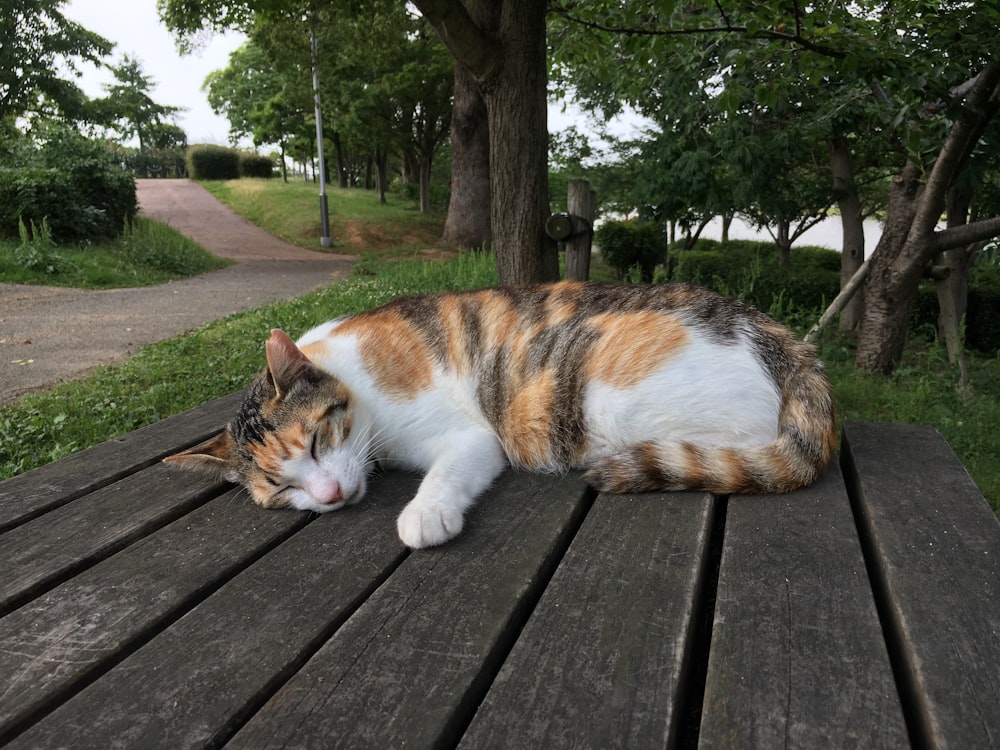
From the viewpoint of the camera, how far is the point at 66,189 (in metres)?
13.1

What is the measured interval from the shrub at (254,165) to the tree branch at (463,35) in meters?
40.1

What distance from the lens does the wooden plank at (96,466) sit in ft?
5.80

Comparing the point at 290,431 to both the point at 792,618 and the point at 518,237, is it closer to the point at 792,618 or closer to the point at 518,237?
the point at 792,618

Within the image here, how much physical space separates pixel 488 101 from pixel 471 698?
4684 millimetres

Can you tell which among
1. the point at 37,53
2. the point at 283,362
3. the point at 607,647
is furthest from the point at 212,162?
the point at 607,647

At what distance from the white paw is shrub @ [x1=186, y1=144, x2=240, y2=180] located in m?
43.2

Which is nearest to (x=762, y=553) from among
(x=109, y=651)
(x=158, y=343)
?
(x=109, y=651)

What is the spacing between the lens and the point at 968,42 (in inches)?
176

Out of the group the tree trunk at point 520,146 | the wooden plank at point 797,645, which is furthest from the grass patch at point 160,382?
the wooden plank at point 797,645

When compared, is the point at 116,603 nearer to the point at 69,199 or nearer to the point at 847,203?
the point at 847,203

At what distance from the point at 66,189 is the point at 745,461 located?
14966 millimetres

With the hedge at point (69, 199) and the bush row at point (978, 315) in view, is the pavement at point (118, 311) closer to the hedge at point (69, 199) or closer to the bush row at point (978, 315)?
the hedge at point (69, 199)

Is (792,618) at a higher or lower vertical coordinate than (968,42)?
lower

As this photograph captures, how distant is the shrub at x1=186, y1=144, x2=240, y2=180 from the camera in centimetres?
3941
